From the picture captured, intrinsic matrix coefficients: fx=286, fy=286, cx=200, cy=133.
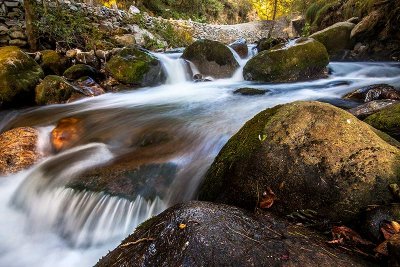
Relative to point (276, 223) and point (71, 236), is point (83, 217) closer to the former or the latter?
point (71, 236)

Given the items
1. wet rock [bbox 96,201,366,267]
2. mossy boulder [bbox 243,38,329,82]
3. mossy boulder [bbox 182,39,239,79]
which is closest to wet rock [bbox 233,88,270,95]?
mossy boulder [bbox 243,38,329,82]

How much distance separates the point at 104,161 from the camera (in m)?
4.17

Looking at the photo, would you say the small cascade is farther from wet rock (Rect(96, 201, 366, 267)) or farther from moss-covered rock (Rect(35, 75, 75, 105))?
wet rock (Rect(96, 201, 366, 267))

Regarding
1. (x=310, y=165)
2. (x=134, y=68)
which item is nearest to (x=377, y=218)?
(x=310, y=165)

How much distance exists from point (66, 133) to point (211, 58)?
254 inches

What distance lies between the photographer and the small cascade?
9774 mm

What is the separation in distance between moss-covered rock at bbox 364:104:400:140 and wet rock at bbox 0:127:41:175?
192 inches

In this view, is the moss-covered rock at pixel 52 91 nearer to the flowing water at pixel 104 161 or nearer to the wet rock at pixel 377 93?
the flowing water at pixel 104 161

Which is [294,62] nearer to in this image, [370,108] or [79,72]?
[370,108]

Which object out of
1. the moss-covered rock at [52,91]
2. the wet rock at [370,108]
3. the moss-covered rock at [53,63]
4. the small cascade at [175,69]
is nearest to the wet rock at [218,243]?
the wet rock at [370,108]

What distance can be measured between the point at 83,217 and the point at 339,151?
2.81 meters

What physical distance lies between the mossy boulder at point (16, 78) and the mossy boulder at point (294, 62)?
21.4 ft

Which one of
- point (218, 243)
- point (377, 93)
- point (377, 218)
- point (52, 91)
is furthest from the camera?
point (52, 91)

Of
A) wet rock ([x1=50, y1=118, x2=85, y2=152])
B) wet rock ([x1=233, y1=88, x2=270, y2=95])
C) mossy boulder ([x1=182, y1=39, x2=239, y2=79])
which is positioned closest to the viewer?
wet rock ([x1=50, y1=118, x2=85, y2=152])
